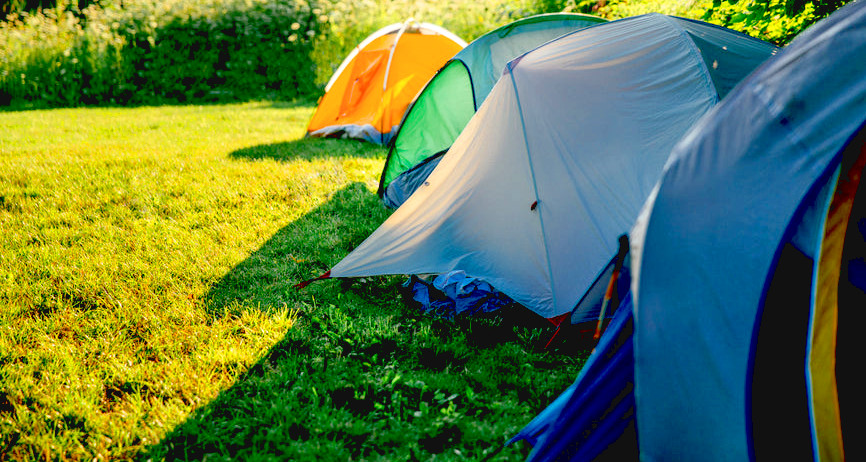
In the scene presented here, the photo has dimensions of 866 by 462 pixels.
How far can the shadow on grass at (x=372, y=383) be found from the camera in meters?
2.10

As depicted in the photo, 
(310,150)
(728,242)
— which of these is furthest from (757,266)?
(310,150)

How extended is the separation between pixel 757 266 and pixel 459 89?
3.45 meters

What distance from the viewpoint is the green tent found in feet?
14.3

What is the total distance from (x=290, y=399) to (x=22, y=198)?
3642 mm

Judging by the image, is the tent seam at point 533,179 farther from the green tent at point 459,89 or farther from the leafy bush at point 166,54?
the leafy bush at point 166,54

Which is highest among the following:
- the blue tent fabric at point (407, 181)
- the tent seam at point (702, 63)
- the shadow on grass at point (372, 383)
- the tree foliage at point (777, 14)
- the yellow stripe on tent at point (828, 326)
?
the tree foliage at point (777, 14)

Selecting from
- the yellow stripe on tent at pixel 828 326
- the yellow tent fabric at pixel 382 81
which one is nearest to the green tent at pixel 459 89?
the yellow tent fabric at pixel 382 81

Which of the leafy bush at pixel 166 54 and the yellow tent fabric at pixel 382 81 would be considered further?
the leafy bush at pixel 166 54

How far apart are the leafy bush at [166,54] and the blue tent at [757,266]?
954cm

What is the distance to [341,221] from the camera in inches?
165

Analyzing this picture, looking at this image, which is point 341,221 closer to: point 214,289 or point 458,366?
point 214,289

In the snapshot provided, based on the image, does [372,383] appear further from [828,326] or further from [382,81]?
[382,81]

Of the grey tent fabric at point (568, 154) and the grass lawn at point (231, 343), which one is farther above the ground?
the grey tent fabric at point (568, 154)

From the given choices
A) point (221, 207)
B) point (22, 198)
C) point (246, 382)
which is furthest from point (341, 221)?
point (22, 198)
